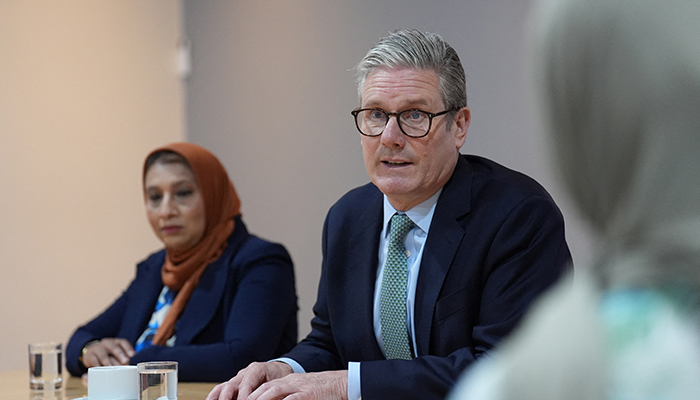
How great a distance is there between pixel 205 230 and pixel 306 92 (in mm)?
1314

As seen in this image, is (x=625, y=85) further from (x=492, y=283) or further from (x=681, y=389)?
(x=492, y=283)

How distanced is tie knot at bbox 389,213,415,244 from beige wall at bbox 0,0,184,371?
2589 mm

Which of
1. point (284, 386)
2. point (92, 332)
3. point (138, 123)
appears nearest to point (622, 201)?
point (284, 386)

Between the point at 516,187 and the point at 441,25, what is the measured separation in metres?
1.56

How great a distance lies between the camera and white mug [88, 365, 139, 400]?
1811 millimetres

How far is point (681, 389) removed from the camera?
16.5 inches

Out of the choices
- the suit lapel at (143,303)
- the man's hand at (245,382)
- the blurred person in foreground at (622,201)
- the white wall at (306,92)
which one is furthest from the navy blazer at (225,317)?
the blurred person in foreground at (622,201)

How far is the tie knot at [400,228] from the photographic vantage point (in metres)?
1.97

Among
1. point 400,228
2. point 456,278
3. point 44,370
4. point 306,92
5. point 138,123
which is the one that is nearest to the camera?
point 456,278

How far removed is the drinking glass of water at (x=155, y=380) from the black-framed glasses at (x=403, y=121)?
75cm

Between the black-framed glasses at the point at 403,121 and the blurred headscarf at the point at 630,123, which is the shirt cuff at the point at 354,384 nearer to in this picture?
the black-framed glasses at the point at 403,121

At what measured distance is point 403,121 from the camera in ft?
6.39

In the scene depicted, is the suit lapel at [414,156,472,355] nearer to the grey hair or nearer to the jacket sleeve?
the grey hair

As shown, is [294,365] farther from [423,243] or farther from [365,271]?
[423,243]
